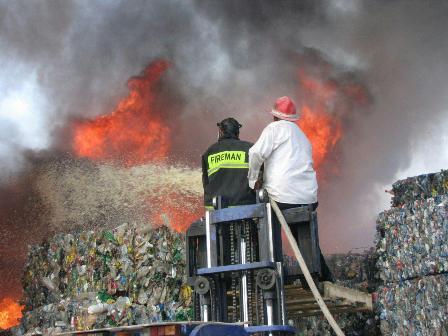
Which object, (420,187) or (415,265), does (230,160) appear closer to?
(415,265)

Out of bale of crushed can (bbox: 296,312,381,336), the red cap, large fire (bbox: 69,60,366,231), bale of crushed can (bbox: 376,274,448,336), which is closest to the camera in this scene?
the red cap

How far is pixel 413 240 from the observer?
Result: 29.9ft

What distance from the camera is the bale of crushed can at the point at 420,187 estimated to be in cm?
980

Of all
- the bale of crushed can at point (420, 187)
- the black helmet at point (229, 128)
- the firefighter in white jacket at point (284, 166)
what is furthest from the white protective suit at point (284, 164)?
the bale of crushed can at point (420, 187)

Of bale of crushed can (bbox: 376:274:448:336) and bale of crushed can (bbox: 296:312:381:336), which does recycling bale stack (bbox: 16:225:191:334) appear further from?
bale of crushed can (bbox: 376:274:448:336)

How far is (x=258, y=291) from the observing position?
6293 mm

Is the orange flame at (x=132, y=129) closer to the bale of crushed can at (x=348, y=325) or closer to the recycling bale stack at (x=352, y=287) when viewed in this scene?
the recycling bale stack at (x=352, y=287)

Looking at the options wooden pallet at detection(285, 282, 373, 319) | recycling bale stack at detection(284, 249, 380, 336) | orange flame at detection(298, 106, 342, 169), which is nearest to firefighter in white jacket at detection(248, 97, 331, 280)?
wooden pallet at detection(285, 282, 373, 319)

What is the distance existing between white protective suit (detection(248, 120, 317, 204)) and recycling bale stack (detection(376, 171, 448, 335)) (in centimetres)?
256

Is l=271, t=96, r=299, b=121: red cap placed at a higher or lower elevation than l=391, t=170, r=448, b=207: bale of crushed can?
higher

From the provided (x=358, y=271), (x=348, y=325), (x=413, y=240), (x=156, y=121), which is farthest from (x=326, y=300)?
(x=156, y=121)

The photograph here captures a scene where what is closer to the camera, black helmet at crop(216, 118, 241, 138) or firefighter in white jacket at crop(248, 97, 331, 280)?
firefighter in white jacket at crop(248, 97, 331, 280)

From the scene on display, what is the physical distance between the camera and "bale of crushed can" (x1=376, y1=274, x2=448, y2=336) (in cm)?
845

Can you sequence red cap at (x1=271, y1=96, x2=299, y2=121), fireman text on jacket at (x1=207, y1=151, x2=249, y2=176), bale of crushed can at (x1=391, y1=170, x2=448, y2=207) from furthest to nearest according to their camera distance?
bale of crushed can at (x1=391, y1=170, x2=448, y2=207) < fireman text on jacket at (x1=207, y1=151, x2=249, y2=176) < red cap at (x1=271, y1=96, x2=299, y2=121)
